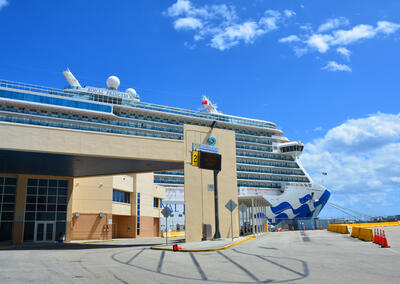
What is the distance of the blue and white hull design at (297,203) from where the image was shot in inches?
2655

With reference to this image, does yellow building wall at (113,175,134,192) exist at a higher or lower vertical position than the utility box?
higher

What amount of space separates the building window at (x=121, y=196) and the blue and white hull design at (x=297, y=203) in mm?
33954

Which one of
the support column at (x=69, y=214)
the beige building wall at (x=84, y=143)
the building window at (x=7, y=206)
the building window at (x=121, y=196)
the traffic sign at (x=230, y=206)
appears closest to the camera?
the beige building wall at (x=84, y=143)

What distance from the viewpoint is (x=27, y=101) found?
59031mm

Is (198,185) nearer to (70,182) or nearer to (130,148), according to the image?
(130,148)

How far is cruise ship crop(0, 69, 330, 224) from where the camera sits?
198 ft

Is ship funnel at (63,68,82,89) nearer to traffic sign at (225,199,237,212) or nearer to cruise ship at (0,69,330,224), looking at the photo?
cruise ship at (0,69,330,224)

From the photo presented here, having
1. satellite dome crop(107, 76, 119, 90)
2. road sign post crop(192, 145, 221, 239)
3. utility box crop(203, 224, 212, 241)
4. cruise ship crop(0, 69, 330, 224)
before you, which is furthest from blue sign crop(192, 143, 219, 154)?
satellite dome crop(107, 76, 119, 90)

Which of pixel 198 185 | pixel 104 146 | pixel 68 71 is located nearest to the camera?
pixel 104 146

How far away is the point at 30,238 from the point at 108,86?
4734 centimetres

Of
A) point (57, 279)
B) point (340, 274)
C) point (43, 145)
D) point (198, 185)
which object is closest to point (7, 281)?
point (57, 279)

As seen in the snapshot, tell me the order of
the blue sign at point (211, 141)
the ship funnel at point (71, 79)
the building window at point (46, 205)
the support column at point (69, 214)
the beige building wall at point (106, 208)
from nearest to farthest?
1. the blue sign at point (211, 141)
2. the building window at point (46, 205)
3. the support column at point (69, 214)
4. the beige building wall at point (106, 208)
5. the ship funnel at point (71, 79)

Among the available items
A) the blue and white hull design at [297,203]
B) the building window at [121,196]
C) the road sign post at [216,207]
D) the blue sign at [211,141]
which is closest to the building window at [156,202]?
the building window at [121,196]

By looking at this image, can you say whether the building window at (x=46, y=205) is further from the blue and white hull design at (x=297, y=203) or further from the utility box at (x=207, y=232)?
the blue and white hull design at (x=297, y=203)
